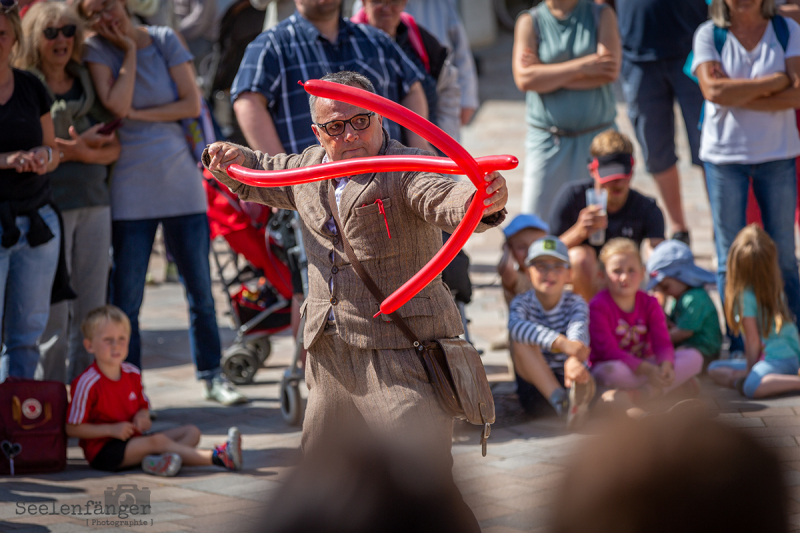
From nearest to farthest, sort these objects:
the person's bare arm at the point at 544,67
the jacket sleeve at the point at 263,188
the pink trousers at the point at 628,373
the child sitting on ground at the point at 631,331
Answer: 1. the jacket sleeve at the point at 263,188
2. the pink trousers at the point at 628,373
3. the child sitting on ground at the point at 631,331
4. the person's bare arm at the point at 544,67

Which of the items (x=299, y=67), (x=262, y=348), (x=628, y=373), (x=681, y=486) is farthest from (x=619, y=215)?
(x=681, y=486)

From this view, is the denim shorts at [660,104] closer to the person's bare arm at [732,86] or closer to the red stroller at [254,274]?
the person's bare arm at [732,86]

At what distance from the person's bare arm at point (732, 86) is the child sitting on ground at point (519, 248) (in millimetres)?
1247

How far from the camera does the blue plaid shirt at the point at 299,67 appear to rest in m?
4.81

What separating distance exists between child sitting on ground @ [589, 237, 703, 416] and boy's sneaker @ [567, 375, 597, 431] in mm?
252

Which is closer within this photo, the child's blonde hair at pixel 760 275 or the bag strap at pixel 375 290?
the bag strap at pixel 375 290

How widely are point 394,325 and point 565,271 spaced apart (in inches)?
91.5

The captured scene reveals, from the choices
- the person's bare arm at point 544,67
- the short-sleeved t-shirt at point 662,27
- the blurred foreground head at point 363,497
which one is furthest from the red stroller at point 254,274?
the blurred foreground head at point 363,497

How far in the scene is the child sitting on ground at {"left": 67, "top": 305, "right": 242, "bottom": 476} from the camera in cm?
440

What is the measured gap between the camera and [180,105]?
5355 millimetres

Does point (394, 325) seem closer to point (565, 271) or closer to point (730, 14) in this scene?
point (565, 271)


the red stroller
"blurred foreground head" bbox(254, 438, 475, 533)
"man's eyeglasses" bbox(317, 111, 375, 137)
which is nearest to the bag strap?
"man's eyeglasses" bbox(317, 111, 375, 137)

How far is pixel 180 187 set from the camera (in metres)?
5.36

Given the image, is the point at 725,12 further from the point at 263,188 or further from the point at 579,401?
the point at 263,188
